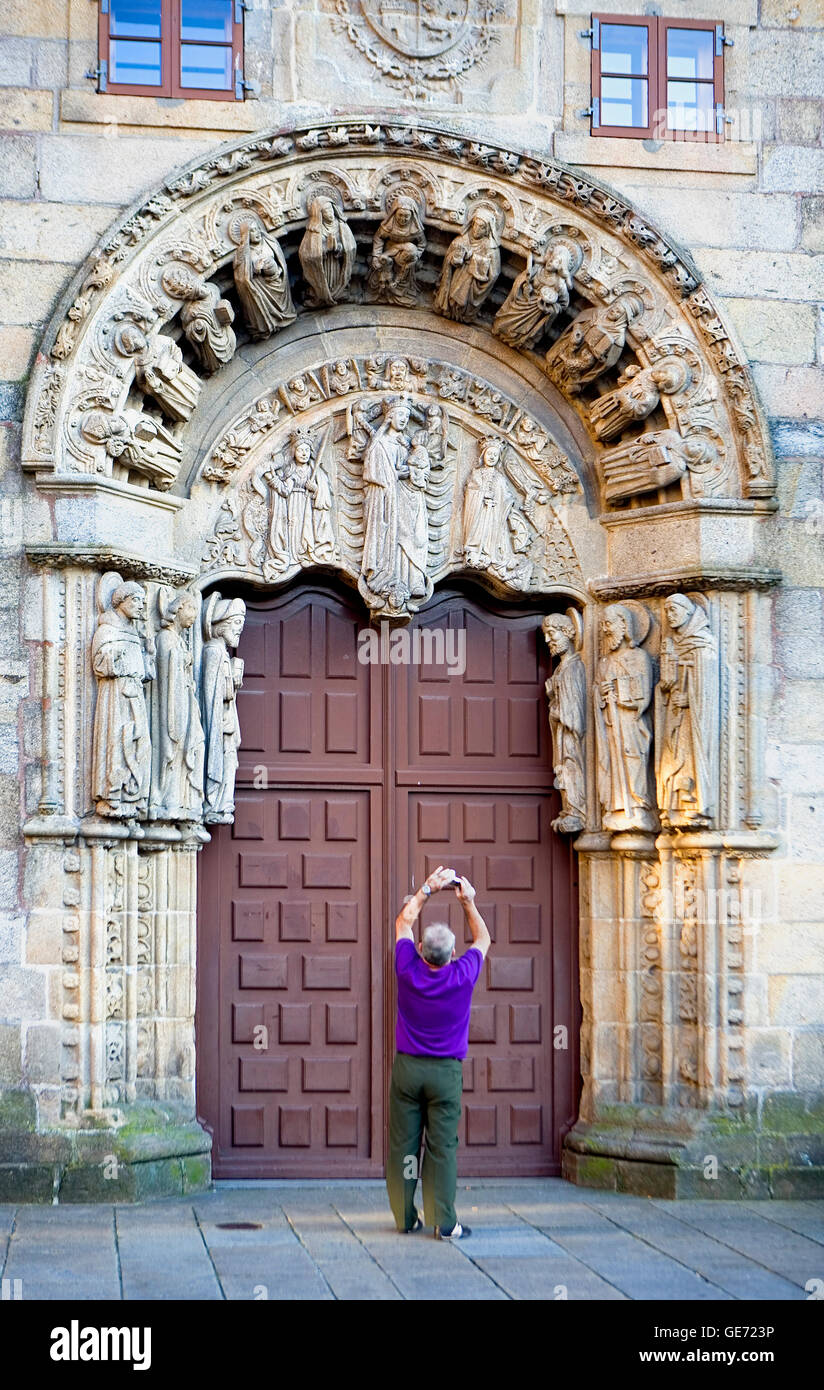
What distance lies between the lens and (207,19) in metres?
9.80

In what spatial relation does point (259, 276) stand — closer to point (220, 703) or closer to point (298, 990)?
point (220, 703)

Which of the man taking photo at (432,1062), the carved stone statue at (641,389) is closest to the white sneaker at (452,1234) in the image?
the man taking photo at (432,1062)

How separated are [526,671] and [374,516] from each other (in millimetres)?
1216

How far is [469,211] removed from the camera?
9945 millimetres

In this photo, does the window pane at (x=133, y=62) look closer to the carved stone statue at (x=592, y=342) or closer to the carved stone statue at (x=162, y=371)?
the carved stone statue at (x=162, y=371)

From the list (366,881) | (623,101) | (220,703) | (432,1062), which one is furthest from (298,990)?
(623,101)

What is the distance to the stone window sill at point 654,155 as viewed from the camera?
10039mm

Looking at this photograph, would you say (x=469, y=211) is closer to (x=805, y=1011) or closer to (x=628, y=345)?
(x=628, y=345)

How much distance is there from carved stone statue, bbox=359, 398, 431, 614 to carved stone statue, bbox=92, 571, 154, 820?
4.42ft

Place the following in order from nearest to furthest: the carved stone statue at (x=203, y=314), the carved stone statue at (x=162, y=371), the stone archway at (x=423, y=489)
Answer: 1. the stone archway at (x=423, y=489)
2. the carved stone statue at (x=162, y=371)
3. the carved stone statue at (x=203, y=314)

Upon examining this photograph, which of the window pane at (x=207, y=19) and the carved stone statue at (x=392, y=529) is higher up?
the window pane at (x=207, y=19)

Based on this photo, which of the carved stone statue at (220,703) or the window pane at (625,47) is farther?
the window pane at (625,47)

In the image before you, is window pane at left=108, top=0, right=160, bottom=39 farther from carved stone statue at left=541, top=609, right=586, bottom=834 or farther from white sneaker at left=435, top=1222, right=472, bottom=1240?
white sneaker at left=435, top=1222, right=472, bottom=1240

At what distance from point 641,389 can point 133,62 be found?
3055mm
